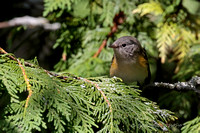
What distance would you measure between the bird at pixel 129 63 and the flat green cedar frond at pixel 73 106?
844 millimetres

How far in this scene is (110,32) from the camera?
12.3 ft

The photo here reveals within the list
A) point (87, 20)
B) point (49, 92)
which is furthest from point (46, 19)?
point (49, 92)

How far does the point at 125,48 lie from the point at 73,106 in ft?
4.57

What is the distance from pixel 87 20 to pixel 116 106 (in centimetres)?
225

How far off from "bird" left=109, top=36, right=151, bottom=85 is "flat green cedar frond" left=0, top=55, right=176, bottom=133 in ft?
2.77

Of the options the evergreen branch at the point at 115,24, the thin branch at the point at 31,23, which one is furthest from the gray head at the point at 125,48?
the thin branch at the point at 31,23

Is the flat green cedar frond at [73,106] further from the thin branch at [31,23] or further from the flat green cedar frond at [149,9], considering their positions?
the thin branch at [31,23]

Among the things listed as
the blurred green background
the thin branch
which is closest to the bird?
the blurred green background

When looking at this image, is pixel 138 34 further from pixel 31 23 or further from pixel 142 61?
pixel 31 23

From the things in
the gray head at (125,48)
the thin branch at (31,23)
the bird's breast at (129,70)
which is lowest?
the bird's breast at (129,70)

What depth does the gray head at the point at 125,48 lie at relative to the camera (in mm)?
2920

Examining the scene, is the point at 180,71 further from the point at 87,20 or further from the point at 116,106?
the point at 116,106

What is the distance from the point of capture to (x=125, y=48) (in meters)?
2.95

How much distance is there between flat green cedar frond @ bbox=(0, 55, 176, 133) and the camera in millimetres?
1570
